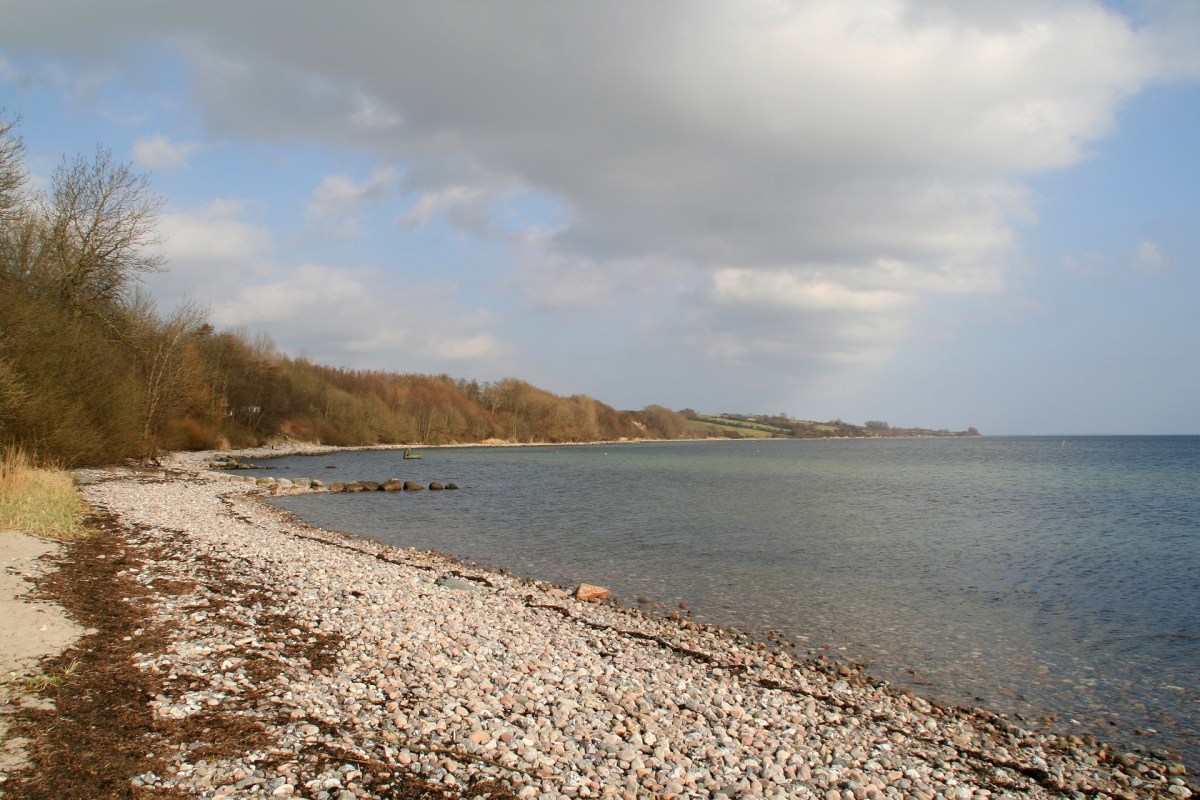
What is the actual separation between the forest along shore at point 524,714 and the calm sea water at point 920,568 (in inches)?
68.2

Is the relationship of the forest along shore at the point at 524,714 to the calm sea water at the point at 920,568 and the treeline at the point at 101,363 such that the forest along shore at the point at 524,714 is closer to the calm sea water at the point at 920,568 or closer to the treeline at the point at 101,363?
the calm sea water at the point at 920,568

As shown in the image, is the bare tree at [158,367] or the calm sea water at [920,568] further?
the bare tree at [158,367]

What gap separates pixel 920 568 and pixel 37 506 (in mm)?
23348

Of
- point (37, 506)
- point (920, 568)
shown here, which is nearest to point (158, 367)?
point (37, 506)

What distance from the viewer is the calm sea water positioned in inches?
441

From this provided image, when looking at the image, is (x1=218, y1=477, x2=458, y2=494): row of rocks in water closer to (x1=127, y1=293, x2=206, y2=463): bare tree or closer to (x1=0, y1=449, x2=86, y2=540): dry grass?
(x1=127, y1=293, x2=206, y2=463): bare tree

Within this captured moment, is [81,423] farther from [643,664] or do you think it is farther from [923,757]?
[923,757]

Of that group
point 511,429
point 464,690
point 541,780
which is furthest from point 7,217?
point 511,429

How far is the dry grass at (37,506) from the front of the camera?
14.6 metres

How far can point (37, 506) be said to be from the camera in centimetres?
Answer: 1572

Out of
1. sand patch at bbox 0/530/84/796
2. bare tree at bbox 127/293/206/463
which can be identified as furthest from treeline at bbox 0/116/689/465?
sand patch at bbox 0/530/84/796

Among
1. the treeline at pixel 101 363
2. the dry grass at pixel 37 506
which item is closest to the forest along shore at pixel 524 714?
the dry grass at pixel 37 506

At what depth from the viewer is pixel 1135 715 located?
9.84 metres

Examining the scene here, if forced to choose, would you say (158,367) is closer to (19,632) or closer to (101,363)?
(101,363)
